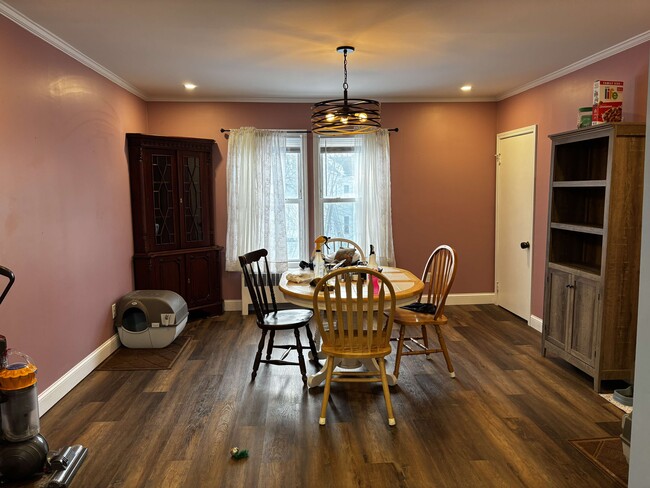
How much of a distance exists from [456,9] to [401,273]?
1962 millimetres

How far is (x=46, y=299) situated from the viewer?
316 centimetres

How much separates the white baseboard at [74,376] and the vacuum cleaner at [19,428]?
767 millimetres

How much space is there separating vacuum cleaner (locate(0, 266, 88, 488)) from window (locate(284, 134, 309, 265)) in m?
3.57

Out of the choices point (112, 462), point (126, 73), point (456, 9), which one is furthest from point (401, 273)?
point (126, 73)

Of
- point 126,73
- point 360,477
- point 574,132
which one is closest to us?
point 360,477

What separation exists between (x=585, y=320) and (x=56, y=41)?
165 inches

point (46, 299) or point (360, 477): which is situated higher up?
point (46, 299)

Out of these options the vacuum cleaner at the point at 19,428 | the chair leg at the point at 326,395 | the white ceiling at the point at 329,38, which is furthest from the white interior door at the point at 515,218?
the vacuum cleaner at the point at 19,428

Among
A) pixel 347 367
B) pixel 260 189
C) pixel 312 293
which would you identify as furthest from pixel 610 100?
pixel 260 189

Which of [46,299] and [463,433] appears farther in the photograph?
[46,299]

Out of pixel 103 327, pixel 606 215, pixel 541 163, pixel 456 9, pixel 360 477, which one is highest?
pixel 456 9

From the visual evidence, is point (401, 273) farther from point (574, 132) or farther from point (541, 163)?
point (541, 163)

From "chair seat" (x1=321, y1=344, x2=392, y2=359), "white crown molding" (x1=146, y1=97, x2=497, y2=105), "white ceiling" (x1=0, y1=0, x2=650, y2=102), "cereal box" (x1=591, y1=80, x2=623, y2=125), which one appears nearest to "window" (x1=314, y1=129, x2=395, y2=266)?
"white crown molding" (x1=146, y1=97, x2=497, y2=105)

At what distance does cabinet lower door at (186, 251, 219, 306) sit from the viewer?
17.1ft
